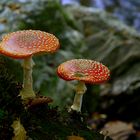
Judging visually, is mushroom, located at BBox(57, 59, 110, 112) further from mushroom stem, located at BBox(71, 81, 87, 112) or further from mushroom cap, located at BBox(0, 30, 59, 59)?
mushroom cap, located at BBox(0, 30, 59, 59)

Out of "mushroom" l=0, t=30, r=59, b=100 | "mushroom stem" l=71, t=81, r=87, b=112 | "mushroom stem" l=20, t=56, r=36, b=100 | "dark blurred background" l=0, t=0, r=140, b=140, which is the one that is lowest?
"dark blurred background" l=0, t=0, r=140, b=140

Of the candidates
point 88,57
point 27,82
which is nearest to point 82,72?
point 27,82

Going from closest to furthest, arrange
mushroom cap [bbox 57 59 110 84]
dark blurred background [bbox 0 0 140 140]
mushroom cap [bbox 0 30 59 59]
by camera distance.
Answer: mushroom cap [bbox 0 30 59 59]
mushroom cap [bbox 57 59 110 84]
dark blurred background [bbox 0 0 140 140]

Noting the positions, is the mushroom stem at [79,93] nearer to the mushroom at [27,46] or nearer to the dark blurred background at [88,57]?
the mushroom at [27,46]

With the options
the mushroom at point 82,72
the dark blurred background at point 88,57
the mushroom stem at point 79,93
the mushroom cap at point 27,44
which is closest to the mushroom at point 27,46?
the mushroom cap at point 27,44

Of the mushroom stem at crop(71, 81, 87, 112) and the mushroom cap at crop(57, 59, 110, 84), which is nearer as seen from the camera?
the mushroom cap at crop(57, 59, 110, 84)

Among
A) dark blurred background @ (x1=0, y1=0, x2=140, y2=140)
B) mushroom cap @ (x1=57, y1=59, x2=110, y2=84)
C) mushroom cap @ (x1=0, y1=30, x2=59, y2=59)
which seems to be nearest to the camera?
mushroom cap @ (x1=0, y1=30, x2=59, y2=59)

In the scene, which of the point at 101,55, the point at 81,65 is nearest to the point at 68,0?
the point at 101,55

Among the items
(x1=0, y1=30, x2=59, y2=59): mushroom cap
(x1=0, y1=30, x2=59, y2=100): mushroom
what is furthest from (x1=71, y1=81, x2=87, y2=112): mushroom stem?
(x1=0, y1=30, x2=59, y2=59): mushroom cap
